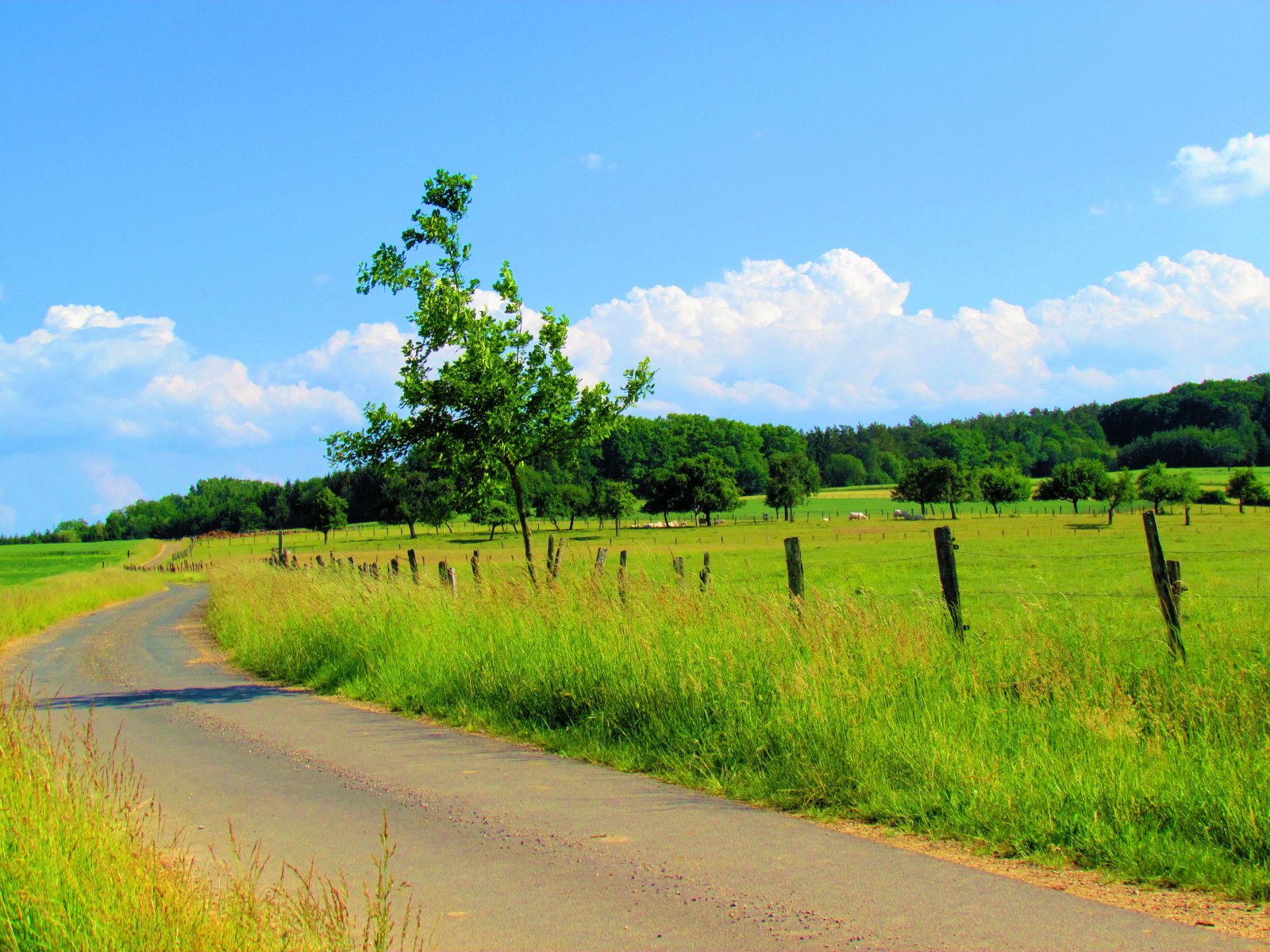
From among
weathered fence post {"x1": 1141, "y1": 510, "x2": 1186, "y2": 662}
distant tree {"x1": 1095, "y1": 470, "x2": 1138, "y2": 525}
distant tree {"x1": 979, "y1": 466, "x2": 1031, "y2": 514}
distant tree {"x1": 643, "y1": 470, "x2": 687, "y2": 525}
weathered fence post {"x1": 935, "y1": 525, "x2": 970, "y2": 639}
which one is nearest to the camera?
weathered fence post {"x1": 1141, "y1": 510, "x2": 1186, "y2": 662}

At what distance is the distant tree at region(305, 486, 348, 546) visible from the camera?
122 metres

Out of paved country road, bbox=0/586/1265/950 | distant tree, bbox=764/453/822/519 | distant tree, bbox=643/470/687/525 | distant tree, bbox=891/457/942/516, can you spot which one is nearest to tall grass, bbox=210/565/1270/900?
paved country road, bbox=0/586/1265/950

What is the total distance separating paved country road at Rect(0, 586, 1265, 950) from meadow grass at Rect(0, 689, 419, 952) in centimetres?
66

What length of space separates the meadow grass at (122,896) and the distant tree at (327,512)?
121514 mm

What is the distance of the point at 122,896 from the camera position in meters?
3.93

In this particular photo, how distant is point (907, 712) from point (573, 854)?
3.02 meters

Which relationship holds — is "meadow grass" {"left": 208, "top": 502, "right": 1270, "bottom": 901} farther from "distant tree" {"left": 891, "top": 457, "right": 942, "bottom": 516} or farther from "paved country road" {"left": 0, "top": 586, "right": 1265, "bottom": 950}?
"distant tree" {"left": 891, "top": 457, "right": 942, "bottom": 516}

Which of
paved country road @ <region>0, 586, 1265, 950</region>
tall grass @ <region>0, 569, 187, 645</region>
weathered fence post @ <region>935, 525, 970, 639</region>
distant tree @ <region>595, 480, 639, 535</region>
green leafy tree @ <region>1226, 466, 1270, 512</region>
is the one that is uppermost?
distant tree @ <region>595, 480, 639, 535</region>

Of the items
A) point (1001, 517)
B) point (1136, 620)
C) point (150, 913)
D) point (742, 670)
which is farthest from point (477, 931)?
point (1001, 517)

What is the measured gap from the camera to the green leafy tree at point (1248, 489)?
345 ft

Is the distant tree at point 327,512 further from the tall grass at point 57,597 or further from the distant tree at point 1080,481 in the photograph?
the distant tree at point 1080,481

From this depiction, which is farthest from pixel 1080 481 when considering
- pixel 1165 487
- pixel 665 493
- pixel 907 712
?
pixel 907 712

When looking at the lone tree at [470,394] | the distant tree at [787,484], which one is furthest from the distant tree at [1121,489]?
the lone tree at [470,394]

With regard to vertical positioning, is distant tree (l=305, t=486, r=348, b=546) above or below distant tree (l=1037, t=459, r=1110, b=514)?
above
